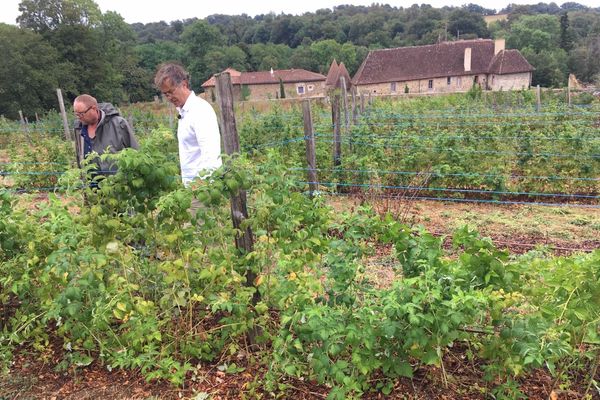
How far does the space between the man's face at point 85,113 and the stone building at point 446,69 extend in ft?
133

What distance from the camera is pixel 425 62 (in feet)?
148

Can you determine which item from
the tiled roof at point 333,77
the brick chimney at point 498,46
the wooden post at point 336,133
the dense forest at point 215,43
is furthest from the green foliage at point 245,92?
the wooden post at point 336,133

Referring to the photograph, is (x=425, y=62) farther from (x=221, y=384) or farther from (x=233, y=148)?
(x=221, y=384)

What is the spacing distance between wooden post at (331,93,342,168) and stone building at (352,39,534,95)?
3638 cm

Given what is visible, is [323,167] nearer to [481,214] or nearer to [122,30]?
[481,214]

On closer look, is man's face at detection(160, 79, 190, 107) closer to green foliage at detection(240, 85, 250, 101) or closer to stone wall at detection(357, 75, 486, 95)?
stone wall at detection(357, 75, 486, 95)

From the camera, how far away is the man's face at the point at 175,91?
3.31 metres

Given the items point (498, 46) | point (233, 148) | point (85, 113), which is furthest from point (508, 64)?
point (233, 148)

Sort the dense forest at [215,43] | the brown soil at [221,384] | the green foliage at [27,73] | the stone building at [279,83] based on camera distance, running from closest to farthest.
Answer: the brown soil at [221,384] < the green foliage at [27,73] < the dense forest at [215,43] < the stone building at [279,83]

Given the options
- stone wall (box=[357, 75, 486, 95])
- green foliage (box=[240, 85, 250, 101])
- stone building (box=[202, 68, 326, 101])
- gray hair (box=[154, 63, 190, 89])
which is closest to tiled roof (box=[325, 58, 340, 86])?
stone building (box=[202, 68, 326, 101])

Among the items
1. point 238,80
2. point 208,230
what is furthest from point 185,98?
point 238,80

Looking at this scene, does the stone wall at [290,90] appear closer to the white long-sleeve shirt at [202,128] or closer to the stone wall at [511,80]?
the stone wall at [511,80]

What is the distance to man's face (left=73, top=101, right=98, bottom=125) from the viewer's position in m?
3.82

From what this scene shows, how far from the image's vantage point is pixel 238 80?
54.9 metres
